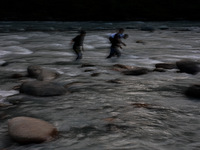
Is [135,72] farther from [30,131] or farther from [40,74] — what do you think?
[30,131]

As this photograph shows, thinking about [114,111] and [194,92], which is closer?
[114,111]

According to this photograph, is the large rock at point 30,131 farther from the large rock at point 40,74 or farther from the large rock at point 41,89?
the large rock at point 40,74

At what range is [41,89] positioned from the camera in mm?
6703

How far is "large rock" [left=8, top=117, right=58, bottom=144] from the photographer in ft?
13.7

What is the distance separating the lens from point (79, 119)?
5281mm

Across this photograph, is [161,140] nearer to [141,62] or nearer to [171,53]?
[141,62]

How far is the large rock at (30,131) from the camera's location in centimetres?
418

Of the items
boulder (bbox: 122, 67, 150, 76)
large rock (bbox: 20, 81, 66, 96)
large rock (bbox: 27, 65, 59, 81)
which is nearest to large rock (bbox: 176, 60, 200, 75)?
boulder (bbox: 122, 67, 150, 76)

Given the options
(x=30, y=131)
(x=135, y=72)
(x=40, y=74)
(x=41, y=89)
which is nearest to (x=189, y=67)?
(x=135, y=72)

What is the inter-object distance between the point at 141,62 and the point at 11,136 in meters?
7.86
